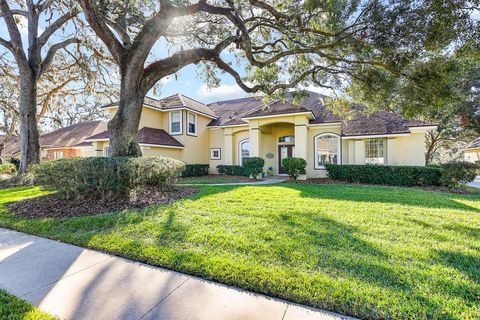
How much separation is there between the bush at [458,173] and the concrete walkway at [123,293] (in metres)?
12.4

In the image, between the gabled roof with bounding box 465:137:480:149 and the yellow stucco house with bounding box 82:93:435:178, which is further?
the gabled roof with bounding box 465:137:480:149

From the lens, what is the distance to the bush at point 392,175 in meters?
12.2

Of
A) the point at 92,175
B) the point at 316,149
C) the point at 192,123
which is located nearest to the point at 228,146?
the point at 192,123

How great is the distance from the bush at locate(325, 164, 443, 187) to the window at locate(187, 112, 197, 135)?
11.0m

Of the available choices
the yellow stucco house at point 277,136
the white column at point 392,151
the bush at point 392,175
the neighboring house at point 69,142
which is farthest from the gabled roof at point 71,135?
the white column at point 392,151

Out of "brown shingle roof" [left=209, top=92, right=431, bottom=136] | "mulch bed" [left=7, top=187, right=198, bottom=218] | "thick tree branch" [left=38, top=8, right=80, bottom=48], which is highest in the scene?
"thick tree branch" [left=38, top=8, right=80, bottom=48]

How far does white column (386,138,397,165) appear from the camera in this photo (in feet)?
48.0

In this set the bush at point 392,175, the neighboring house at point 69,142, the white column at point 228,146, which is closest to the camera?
the bush at point 392,175

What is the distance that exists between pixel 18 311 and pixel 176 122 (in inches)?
695

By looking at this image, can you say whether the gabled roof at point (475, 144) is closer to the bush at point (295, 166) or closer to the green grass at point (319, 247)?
the bush at point (295, 166)

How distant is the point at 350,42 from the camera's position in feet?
26.3

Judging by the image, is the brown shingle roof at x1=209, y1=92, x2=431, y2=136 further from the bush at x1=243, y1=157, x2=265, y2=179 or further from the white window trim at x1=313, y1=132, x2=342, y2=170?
the bush at x1=243, y1=157, x2=265, y2=179

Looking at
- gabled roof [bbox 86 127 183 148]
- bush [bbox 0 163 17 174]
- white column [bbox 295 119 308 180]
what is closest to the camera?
white column [bbox 295 119 308 180]

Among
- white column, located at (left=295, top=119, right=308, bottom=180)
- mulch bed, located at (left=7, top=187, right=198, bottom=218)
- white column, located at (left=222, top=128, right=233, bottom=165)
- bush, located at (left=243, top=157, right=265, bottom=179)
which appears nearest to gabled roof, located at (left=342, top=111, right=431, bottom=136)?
white column, located at (left=295, top=119, right=308, bottom=180)
